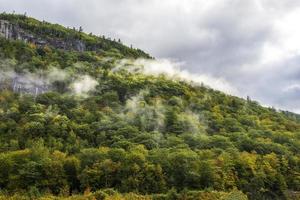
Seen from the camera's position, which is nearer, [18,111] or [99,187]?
[99,187]

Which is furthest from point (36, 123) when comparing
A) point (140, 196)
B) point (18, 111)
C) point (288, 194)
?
point (288, 194)

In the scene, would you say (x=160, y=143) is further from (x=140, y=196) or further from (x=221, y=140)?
(x=140, y=196)

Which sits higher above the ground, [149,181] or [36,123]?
[36,123]

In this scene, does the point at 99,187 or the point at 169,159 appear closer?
the point at 99,187

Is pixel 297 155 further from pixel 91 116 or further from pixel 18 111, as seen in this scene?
pixel 18 111

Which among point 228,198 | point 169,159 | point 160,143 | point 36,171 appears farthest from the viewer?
point 160,143

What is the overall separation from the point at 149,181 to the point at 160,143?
35.8 metres

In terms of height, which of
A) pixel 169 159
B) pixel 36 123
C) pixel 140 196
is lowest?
pixel 140 196

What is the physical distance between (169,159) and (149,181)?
1032 cm

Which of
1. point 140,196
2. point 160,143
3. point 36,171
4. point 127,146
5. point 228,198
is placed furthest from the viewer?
point 160,143

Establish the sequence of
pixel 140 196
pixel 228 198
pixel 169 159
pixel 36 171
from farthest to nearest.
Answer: pixel 169 159 < pixel 36 171 < pixel 140 196 < pixel 228 198

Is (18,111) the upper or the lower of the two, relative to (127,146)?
upper

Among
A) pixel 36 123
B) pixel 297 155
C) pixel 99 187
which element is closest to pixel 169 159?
pixel 99 187

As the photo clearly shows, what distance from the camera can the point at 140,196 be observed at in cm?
11562
